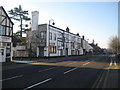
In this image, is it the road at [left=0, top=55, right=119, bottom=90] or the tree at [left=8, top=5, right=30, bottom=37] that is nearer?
the road at [left=0, top=55, right=119, bottom=90]

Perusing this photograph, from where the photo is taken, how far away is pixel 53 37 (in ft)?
143

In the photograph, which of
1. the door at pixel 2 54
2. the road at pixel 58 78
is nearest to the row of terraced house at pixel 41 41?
the door at pixel 2 54

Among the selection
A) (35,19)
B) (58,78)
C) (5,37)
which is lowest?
(58,78)

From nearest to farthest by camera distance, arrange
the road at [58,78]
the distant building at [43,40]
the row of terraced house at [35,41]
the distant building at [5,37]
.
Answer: the road at [58,78] → the distant building at [5,37] → the row of terraced house at [35,41] → the distant building at [43,40]

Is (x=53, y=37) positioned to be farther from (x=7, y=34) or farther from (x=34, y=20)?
(x=7, y=34)

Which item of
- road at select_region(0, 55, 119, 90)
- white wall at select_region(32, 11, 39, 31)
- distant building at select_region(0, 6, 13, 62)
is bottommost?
road at select_region(0, 55, 119, 90)

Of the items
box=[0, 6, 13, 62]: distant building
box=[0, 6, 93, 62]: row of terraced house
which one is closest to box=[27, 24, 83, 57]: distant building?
box=[0, 6, 93, 62]: row of terraced house

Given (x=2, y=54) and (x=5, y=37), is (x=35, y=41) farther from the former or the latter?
(x=2, y=54)

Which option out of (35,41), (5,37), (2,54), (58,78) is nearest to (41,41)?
(35,41)

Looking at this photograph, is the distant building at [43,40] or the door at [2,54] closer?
the door at [2,54]

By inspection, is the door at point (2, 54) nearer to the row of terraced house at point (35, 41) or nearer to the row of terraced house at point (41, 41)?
the row of terraced house at point (35, 41)

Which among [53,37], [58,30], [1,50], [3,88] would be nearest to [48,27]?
[53,37]

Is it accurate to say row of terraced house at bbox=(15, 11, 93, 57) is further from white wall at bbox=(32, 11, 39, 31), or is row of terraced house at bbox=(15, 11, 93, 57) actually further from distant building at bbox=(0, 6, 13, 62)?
distant building at bbox=(0, 6, 13, 62)

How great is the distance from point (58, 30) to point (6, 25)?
78.3 feet
